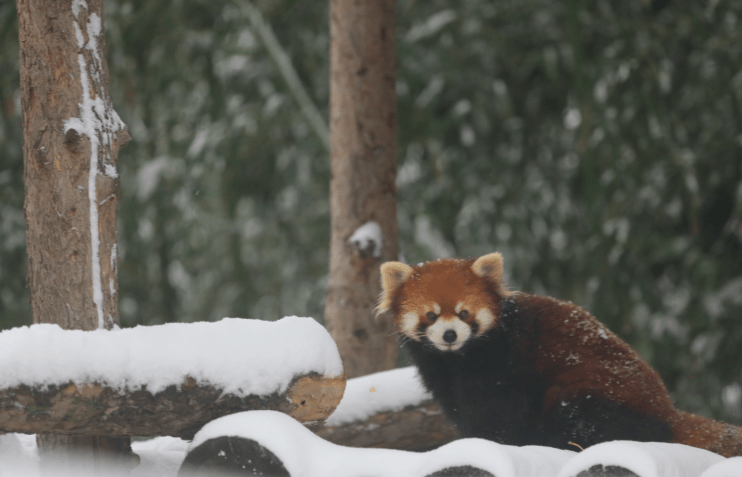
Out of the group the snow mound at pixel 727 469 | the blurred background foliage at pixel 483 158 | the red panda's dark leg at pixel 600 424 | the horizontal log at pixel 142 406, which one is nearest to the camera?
the snow mound at pixel 727 469

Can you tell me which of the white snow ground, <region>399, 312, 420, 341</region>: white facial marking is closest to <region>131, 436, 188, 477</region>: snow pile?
the white snow ground

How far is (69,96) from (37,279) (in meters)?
0.54

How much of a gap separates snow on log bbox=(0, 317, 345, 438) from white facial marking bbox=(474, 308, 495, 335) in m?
0.65

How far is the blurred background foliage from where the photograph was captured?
4523 mm

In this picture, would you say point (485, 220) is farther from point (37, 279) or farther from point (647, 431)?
point (37, 279)

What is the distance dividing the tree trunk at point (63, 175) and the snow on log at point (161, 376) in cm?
25

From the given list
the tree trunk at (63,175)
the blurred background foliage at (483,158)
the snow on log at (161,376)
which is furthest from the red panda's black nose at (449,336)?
the blurred background foliage at (483,158)

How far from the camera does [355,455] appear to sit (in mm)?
1566

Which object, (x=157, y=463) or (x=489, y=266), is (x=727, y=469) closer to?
(x=489, y=266)

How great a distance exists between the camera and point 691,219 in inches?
175

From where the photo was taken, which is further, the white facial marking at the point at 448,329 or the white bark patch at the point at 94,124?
the white facial marking at the point at 448,329

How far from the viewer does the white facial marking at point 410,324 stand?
2334mm

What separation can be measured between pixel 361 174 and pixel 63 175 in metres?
1.55

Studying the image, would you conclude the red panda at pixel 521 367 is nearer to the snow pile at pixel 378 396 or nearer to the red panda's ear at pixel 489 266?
the red panda's ear at pixel 489 266
